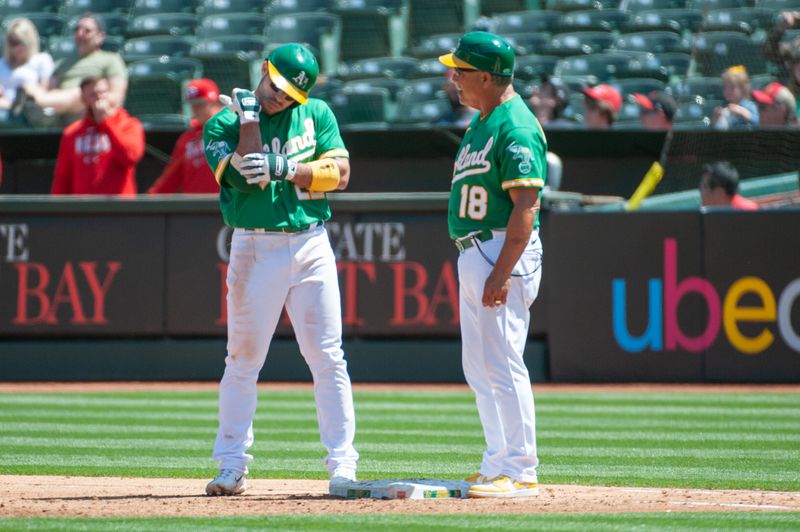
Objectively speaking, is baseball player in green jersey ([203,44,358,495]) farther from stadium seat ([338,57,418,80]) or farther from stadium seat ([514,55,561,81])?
stadium seat ([338,57,418,80])

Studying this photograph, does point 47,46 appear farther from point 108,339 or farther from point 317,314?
point 317,314

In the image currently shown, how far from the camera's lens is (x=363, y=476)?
6758 mm

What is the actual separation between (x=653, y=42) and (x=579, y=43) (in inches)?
38.7

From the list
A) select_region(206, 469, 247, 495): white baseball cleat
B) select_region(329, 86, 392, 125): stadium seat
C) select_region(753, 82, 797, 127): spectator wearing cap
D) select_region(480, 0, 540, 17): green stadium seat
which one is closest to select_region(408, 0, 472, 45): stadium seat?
select_region(480, 0, 540, 17): green stadium seat

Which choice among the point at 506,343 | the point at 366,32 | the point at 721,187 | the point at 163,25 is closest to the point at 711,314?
the point at 721,187

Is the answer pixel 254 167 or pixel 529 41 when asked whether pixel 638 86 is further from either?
pixel 254 167

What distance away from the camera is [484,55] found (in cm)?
577

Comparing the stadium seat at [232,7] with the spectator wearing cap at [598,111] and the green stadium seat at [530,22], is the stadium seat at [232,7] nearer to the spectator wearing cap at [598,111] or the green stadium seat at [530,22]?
the green stadium seat at [530,22]

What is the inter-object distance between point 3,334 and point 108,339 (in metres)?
1.02

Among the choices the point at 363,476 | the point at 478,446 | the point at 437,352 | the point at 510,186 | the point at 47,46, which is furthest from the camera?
the point at 47,46

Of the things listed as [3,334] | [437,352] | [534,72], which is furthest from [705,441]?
[534,72]

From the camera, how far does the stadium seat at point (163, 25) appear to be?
19219 millimetres

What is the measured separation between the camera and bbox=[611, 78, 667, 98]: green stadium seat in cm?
1602

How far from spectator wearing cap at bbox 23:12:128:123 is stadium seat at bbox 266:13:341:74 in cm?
358
